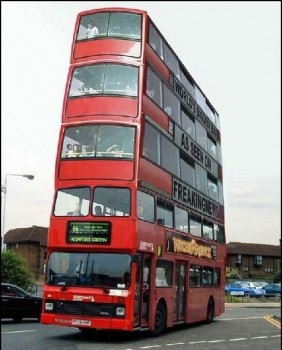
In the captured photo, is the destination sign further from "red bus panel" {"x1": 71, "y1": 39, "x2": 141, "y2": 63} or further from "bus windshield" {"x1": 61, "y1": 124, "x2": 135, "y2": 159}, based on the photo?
"red bus panel" {"x1": 71, "y1": 39, "x2": 141, "y2": 63}

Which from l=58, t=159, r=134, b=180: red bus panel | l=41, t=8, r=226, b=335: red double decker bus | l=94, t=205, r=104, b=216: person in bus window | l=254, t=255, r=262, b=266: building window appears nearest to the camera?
l=41, t=8, r=226, b=335: red double decker bus

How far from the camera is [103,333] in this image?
1505 centimetres

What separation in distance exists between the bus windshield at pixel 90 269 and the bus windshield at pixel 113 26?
605 cm

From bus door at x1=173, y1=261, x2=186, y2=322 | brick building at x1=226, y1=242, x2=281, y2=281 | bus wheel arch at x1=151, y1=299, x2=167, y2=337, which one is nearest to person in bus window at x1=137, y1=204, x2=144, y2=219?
bus wheel arch at x1=151, y1=299, x2=167, y2=337

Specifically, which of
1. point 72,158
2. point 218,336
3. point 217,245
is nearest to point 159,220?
point 72,158

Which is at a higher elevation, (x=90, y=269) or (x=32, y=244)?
(x=32, y=244)

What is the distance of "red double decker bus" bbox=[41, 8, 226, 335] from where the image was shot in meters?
12.6

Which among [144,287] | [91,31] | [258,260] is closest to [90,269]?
[144,287]

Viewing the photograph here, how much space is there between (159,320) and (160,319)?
0.25ft

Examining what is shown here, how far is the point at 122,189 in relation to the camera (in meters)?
12.9

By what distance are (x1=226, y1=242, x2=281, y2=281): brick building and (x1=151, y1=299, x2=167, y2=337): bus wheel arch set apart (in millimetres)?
71562

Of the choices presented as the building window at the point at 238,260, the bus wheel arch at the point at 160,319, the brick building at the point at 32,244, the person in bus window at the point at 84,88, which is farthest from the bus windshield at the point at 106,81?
the building window at the point at 238,260

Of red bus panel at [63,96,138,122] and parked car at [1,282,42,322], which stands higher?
red bus panel at [63,96,138,122]

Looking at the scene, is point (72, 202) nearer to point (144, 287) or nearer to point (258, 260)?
point (144, 287)
